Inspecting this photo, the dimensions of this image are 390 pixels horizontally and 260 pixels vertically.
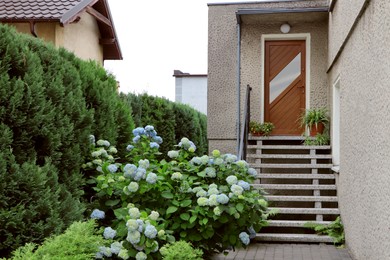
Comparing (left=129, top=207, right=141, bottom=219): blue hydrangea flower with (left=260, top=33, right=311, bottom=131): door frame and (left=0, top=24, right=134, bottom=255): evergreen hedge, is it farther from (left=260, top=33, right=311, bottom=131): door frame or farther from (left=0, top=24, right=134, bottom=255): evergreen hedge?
(left=260, top=33, right=311, bottom=131): door frame

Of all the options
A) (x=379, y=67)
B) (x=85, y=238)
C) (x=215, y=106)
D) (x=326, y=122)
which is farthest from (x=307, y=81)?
(x=85, y=238)

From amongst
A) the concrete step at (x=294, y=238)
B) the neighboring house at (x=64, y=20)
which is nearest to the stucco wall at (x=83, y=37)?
the neighboring house at (x=64, y=20)

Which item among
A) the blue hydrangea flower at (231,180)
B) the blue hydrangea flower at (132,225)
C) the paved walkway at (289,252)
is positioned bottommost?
the paved walkway at (289,252)

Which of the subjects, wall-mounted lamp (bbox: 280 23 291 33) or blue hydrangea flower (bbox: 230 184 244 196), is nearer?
blue hydrangea flower (bbox: 230 184 244 196)

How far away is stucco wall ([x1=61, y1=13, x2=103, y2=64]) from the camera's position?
1529 cm

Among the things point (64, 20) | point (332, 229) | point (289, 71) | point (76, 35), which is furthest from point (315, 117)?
point (76, 35)

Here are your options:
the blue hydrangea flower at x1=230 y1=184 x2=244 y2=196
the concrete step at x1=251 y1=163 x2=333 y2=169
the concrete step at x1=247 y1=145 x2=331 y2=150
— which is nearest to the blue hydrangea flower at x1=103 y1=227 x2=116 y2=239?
the blue hydrangea flower at x1=230 y1=184 x2=244 y2=196

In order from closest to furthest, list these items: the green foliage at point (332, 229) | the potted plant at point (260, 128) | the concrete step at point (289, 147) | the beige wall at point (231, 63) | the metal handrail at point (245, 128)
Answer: the green foliage at point (332, 229) < the metal handrail at point (245, 128) < the concrete step at point (289, 147) < the potted plant at point (260, 128) < the beige wall at point (231, 63)

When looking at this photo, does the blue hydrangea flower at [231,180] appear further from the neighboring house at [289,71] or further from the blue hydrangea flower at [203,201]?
the neighboring house at [289,71]

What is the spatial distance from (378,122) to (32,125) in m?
3.09

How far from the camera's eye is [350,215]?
7246 millimetres

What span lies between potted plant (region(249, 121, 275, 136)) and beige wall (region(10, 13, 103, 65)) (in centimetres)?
412

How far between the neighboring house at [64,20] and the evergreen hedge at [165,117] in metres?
2.74

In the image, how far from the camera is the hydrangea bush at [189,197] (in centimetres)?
539
